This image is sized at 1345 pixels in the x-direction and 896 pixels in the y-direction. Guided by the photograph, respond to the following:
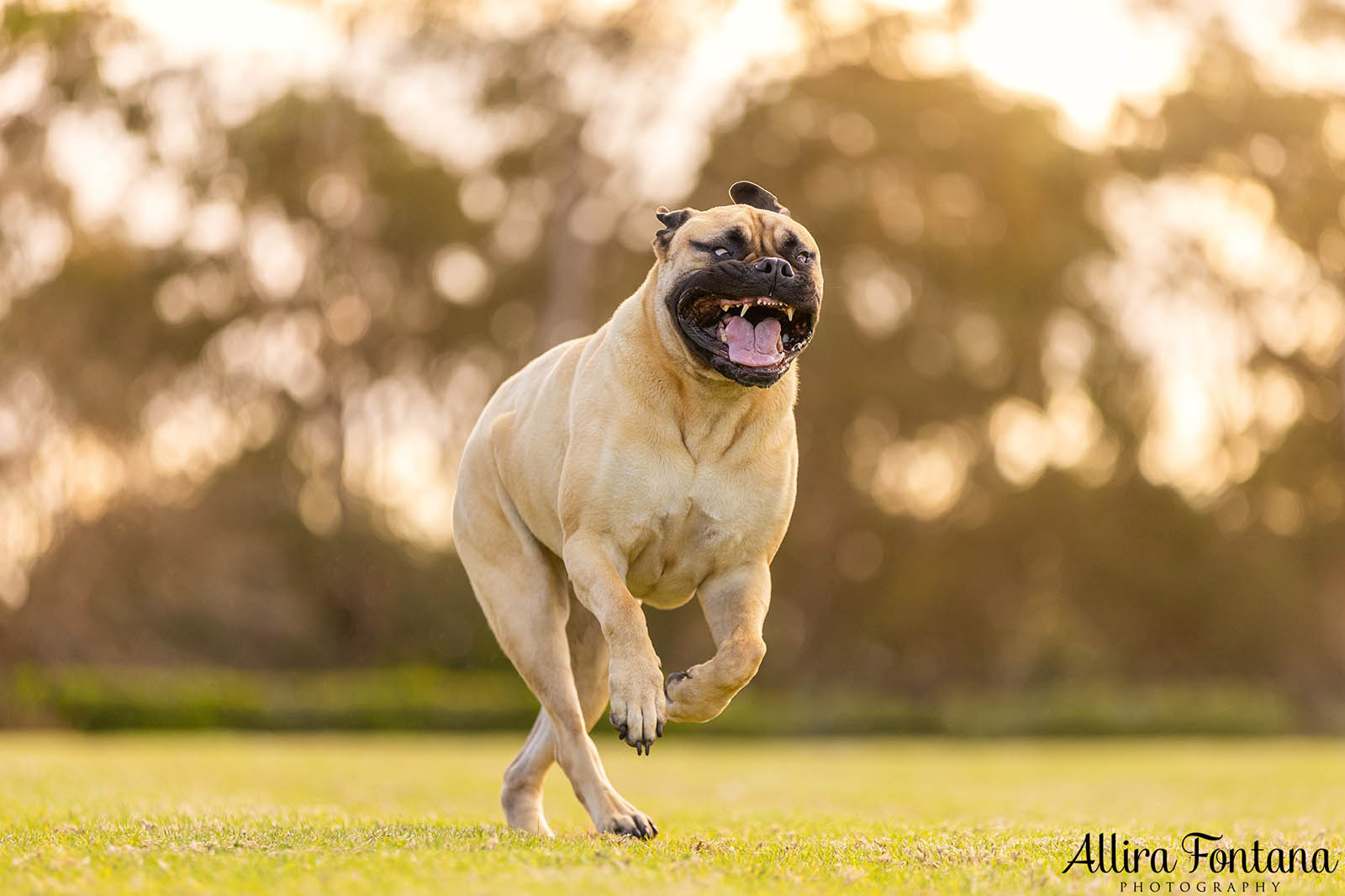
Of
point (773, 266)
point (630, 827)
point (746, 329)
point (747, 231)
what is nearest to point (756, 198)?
point (747, 231)

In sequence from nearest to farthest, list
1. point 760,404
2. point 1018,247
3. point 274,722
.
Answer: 1. point 760,404
2. point 274,722
3. point 1018,247

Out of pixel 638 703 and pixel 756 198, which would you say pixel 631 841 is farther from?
pixel 756 198

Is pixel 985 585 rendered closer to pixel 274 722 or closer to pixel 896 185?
pixel 896 185

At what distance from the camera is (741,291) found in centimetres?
579

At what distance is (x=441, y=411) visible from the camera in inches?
1182

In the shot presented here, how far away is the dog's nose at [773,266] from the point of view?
5801mm

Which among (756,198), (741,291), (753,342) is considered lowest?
(753,342)

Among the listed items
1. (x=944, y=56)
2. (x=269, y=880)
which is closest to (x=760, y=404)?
(x=269, y=880)

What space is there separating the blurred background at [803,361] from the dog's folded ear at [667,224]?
61.3 feet

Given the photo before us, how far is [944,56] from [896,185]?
287 cm

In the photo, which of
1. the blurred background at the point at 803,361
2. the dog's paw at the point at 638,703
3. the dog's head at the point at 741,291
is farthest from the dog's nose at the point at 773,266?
the blurred background at the point at 803,361

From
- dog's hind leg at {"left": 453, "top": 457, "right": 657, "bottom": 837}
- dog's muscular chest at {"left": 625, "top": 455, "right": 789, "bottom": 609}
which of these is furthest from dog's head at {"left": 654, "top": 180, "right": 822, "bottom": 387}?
dog's hind leg at {"left": 453, "top": 457, "right": 657, "bottom": 837}

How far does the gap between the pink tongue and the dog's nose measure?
0.20 meters

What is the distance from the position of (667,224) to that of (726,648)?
6.05 feet
